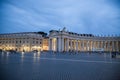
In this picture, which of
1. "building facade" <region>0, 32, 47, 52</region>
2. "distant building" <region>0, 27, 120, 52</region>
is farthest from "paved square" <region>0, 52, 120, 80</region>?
"distant building" <region>0, 27, 120, 52</region>

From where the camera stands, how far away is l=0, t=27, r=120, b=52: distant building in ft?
305

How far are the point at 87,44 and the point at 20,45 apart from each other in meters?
41.8

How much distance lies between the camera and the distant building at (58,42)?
3654 inches

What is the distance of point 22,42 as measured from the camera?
92.1m

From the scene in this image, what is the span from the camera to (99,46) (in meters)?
106

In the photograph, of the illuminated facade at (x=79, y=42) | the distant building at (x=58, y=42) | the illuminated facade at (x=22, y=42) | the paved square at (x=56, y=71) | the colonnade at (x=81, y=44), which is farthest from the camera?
the colonnade at (x=81, y=44)

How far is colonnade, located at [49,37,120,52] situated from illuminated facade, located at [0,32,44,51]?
9.20 metres

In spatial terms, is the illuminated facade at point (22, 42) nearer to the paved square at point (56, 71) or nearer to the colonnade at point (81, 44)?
the colonnade at point (81, 44)

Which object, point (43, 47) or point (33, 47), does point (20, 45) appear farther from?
point (43, 47)

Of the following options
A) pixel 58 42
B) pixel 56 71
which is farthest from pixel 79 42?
pixel 56 71

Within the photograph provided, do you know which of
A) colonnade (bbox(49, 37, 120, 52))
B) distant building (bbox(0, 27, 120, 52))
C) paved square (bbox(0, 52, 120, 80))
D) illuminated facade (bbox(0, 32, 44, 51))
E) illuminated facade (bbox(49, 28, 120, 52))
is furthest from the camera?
colonnade (bbox(49, 37, 120, 52))

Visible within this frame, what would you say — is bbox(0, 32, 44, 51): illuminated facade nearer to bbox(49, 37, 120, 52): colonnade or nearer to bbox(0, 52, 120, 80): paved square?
bbox(49, 37, 120, 52): colonnade

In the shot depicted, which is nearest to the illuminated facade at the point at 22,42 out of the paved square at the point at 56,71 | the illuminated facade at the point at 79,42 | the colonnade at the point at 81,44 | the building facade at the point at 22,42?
the building facade at the point at 22,42

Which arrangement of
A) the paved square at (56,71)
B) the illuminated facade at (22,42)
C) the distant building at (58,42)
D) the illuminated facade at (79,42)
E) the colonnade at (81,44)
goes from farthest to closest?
the colonnade at (81,44)
the illuminated facade at (79,42)
the distant building at (58,42)
the illuminated facade at (22,42)
the paved square at (56,71)
